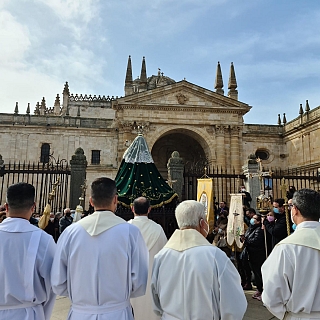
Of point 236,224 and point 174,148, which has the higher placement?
point 174,148

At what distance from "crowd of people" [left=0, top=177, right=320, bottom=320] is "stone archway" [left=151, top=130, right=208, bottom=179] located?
2435 centimetres

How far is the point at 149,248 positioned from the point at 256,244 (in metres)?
3.23

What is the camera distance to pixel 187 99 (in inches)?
1011

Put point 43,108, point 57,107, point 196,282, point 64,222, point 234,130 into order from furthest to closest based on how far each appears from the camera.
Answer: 1. point 43,108
2. point 57,107
3. point 234,130
4. point 64,222
5. point 196,282

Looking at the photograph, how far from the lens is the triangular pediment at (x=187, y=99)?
82.4ft

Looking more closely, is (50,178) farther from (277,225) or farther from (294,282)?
(294,282)

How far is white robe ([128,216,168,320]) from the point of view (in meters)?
4.34

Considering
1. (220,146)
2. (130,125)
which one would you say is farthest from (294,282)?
(220,146)

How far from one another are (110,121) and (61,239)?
24.7 metres

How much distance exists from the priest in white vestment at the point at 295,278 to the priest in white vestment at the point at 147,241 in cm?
212

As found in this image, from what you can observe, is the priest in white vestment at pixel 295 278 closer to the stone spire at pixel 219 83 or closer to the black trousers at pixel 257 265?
the black trousers at pixel 257 265

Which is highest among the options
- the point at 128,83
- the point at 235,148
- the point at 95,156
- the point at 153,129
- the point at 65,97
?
the point at 65,97

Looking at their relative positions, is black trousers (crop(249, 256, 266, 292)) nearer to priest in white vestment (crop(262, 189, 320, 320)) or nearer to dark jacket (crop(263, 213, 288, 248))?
dark jacket (crop(263, 213, 288, 248))

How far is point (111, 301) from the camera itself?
8.89 ft
